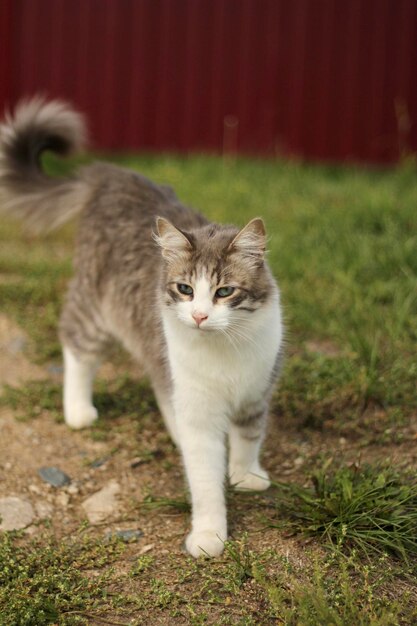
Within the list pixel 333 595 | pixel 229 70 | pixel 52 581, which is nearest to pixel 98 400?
pixel 52 581

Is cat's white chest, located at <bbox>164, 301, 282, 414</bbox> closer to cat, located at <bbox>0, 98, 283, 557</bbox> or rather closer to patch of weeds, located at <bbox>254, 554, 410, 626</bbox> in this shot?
cat, located at <bbox>0, 98, 283, 557</bbox>

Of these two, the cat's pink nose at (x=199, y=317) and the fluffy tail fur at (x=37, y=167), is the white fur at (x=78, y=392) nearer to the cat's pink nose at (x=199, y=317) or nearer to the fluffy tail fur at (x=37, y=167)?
the fluffy tail fur at (x=37, y=167)

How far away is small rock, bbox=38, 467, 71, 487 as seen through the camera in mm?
3693

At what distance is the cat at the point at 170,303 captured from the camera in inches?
124

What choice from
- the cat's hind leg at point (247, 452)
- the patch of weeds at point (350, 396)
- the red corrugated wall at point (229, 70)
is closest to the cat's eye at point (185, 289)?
the cat's hind leg at point (247, 452)

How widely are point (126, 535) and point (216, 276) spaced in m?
1.11

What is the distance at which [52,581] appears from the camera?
114 inches

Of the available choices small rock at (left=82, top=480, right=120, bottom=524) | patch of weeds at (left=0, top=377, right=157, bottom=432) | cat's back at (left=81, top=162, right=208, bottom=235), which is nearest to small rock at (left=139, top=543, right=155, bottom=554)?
small rock at (left=82, top=480, right=120, bottom=524)

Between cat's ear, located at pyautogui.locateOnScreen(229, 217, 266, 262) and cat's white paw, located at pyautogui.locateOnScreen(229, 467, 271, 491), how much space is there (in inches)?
38.2

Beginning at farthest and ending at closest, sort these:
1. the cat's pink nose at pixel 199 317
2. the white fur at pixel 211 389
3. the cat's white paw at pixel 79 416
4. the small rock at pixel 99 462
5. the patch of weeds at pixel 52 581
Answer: the cat's white paw at pixel 79 416
the small rock at pixel 99 462
the white fur at pixel 211 389
the cat's pink nose at pixel 199 317
the patch of weeds at pixel 52 581

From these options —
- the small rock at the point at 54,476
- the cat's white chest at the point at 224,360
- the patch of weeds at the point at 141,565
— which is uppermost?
the cat's white chest at the point at 224,360

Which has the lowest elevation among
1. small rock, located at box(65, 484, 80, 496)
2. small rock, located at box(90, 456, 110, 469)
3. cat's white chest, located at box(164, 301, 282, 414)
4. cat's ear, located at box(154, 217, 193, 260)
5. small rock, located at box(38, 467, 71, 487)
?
small rock, located at box(90, 456, 110, 469)

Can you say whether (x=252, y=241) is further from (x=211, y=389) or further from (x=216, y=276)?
(x=211, y=389)

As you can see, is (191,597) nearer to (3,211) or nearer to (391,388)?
(391,388)
